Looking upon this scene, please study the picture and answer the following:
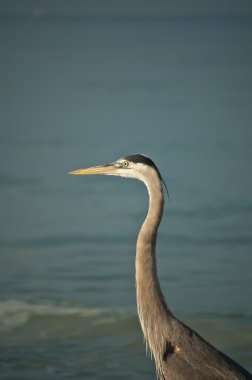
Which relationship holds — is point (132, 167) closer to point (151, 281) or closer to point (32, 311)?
point (151, 281)

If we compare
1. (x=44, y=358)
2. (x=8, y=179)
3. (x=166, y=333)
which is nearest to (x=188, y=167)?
(x=8, y=179)

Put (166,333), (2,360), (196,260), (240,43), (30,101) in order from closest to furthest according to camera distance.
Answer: (166,333), (2,360), (196,260), (30,101), (240,43)

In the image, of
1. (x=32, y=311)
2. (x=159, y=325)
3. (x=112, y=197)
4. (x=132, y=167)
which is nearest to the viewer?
(x=159, y=325)

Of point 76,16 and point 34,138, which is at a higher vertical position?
point 76,16

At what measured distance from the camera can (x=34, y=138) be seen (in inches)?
635

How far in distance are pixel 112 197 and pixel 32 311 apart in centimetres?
371

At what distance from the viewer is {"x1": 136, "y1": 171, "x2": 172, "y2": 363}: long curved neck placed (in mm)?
6039

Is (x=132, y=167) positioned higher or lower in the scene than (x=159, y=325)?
higher

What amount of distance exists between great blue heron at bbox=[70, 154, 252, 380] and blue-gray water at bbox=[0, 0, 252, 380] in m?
1.77

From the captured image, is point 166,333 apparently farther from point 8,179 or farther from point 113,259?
point 8,179

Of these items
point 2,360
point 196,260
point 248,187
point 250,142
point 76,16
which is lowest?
point 2,360

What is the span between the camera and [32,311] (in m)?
8.99

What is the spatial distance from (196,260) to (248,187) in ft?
9.16

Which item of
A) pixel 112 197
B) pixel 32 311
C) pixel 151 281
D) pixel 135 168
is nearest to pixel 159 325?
pixel 151 281
